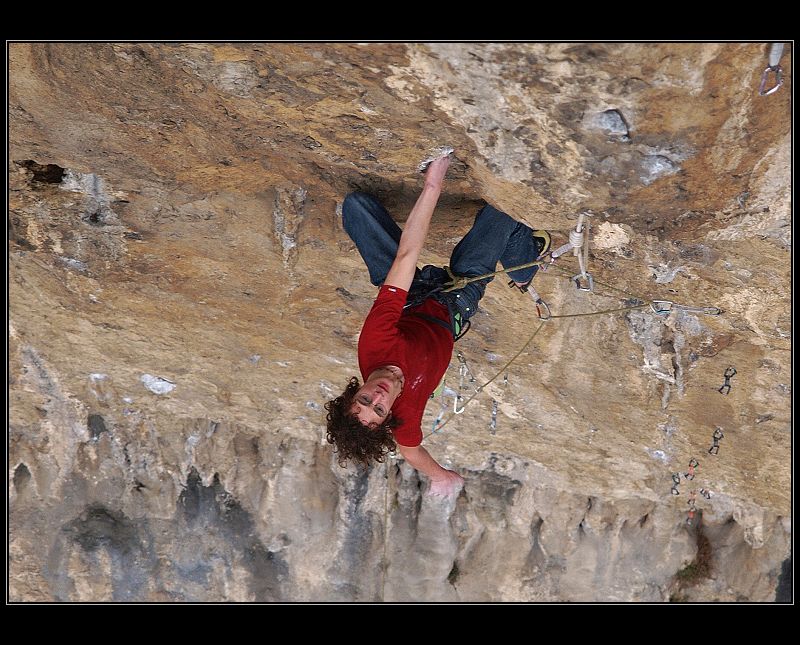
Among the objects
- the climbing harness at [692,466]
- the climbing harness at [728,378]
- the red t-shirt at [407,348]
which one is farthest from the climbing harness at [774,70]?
the climbing harness at [692,466]

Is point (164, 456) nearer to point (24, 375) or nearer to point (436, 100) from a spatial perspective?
Result: point (24, 375)

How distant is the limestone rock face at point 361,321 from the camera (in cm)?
175

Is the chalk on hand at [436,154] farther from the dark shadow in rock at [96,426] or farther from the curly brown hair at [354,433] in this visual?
the dark shadow in rock at [96,426]

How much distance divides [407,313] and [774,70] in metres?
1.24

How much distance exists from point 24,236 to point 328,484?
266cm

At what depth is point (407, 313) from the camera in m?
2.27

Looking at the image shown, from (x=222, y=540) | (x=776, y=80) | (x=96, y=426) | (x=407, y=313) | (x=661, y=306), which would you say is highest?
(x=776, y=80)

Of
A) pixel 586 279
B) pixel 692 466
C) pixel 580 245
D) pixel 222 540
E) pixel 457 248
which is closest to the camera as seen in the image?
pixel 580 245

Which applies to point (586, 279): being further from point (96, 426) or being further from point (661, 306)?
point (96, 426)

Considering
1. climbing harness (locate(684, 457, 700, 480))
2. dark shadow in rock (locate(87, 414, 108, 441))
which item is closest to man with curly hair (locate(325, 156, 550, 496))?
climbing harness (locate(684, 457, 700, 480))

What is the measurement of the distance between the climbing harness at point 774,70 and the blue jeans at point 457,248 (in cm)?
88

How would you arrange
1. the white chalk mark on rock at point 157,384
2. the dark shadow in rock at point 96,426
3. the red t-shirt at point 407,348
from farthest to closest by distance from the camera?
the dark shadow in rock at point 96,426 < the white chalk mark on rock at point 157,384 < the red t-shirt at point 407,348

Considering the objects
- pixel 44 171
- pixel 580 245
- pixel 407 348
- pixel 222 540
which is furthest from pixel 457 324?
pixel 222 540

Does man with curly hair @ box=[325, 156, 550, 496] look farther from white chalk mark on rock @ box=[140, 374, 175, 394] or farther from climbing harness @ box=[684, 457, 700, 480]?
white chalk mark on rock @ box=[140, 374, 175, 394]
